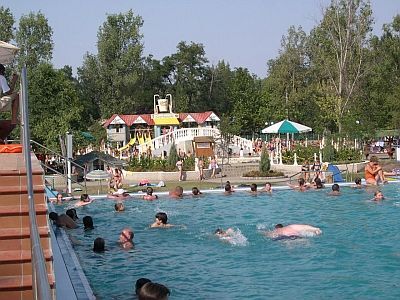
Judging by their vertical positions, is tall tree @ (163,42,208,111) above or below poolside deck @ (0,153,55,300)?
above

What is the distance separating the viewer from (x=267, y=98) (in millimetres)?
56531

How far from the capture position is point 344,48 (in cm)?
4428

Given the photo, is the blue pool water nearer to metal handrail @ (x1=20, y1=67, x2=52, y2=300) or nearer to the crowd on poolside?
the crowd on poolside

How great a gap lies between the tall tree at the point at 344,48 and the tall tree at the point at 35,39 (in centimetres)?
2242

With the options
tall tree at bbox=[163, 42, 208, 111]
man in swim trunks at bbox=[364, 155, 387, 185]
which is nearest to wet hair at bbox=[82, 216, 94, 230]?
man in swim trunks at bbox=[364, 155, 387, 185]

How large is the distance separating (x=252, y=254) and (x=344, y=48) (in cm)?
3609

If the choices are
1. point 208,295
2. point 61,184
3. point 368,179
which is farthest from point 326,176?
point 208,295

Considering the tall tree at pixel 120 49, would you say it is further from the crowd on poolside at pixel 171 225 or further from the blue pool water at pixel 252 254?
the blue pool water at pixel 252 254

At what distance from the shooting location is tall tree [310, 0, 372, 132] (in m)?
43.6

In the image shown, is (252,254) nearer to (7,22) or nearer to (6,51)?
(6,51)

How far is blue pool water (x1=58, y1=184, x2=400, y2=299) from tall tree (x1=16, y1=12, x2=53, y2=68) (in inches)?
1295

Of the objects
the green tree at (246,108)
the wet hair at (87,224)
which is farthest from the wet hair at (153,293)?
the green tree at (246,108)

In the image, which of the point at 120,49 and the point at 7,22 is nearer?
the point at 7,22

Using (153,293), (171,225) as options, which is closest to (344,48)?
(171,225)
